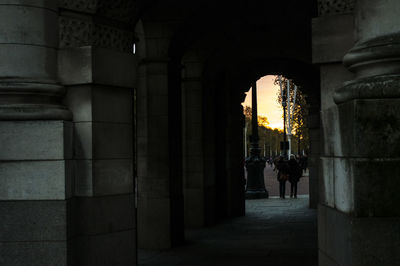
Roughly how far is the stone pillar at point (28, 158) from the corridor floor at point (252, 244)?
424 centimetres

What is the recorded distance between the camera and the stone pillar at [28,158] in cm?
698

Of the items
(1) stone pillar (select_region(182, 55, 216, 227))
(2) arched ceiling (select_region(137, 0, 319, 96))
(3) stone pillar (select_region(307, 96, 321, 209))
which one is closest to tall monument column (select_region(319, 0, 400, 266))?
(2) arched ceiling (select_region(137, 0, 319, 96))

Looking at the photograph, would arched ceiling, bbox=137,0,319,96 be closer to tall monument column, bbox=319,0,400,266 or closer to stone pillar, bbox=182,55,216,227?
stone pillar, bbox=182,55,216,227

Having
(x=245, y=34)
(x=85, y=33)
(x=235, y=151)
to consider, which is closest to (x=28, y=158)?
(x=85, y=33)

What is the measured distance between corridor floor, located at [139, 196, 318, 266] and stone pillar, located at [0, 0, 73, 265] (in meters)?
4.24

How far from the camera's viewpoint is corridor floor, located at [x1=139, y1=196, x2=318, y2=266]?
36.8 feet

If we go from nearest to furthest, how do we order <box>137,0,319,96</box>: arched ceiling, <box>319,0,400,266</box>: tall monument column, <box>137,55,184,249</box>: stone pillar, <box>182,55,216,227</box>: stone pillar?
1. <box>319,0,400,266</box>: tall monument column
2. <box>137,55,184,249</box>: stone pillar
3. <box>137,0,319,96</box>: arched ceiling
4. <box>182,55,216,227</box>: stone pillar

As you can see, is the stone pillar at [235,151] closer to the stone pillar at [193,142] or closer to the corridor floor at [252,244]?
the corridor floor at [252,244]

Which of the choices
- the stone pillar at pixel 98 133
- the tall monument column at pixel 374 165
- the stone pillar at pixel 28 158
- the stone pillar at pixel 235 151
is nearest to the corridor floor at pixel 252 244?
the stone pillar at pixel 235 151

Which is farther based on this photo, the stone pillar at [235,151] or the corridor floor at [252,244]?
the stone pillar at [235,151]

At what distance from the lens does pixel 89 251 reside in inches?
295

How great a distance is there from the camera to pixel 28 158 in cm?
704

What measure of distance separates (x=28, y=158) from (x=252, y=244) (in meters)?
7.38

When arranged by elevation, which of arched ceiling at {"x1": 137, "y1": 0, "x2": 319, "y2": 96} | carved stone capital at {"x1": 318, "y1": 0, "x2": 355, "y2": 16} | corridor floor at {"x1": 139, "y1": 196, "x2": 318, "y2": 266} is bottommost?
corridor floor at {"x1": 139, "y1": 196, "x2": 318, "y2": 266}
